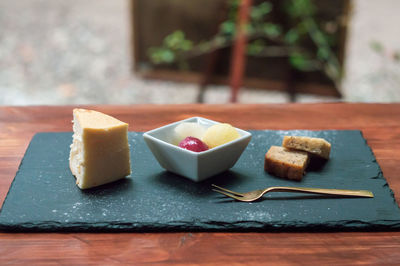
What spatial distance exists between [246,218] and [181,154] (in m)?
0.23

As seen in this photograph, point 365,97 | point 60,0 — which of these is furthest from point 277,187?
point 60,0

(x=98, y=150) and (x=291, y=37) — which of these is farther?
(x=291, y=37)

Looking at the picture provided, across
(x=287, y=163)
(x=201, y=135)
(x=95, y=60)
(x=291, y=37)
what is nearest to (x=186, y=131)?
(x=201, y=135)

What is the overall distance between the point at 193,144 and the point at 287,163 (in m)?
0.23

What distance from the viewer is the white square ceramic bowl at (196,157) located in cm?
106

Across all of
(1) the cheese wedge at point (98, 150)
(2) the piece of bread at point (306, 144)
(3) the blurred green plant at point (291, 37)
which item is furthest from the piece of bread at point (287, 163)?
(3) the blurred green plant at point (291, 37)

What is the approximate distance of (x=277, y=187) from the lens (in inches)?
41.3

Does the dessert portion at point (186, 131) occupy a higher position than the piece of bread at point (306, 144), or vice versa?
the dessert portion at point (186, 131)

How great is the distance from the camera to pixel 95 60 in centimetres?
402

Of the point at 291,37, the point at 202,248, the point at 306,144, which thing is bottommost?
the point at 202,248

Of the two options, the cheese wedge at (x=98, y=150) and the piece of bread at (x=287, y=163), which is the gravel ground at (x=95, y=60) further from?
the cheese wedge at (x=98, y=150)

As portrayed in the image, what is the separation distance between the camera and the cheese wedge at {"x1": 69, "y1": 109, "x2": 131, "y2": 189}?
41.0 inches

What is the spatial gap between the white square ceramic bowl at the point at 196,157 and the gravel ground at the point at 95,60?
2.17 meters

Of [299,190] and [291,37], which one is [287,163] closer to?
[299,190]
